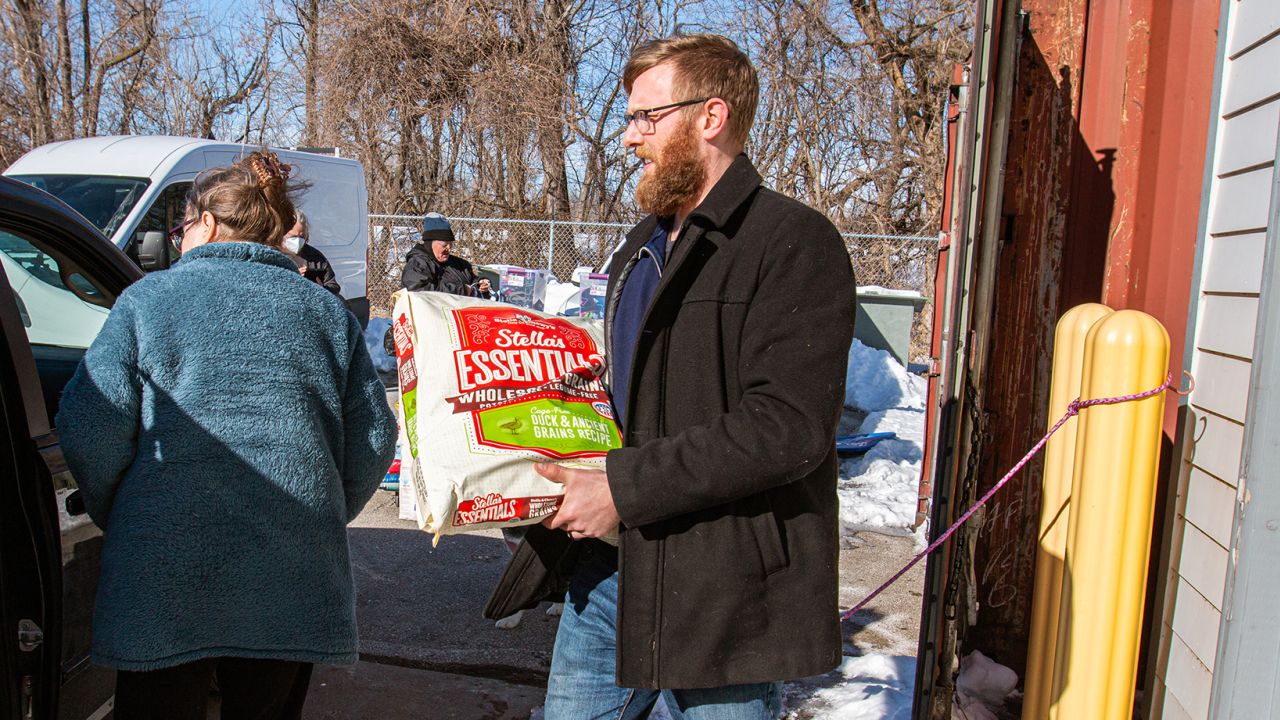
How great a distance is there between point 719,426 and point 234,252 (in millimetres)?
1157

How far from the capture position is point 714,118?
190 centimetres

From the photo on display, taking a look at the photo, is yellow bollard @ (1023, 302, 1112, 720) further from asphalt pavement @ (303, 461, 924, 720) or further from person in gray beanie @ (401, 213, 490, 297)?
person in gray beanie @ (401, 213, 490, 297)

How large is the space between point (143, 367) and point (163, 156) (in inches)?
304

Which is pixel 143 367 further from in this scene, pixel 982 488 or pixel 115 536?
pixel 982 488

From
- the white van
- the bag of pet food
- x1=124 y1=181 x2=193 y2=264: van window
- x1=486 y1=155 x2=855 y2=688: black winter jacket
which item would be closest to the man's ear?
x1=486 y1=155 x2=855 y2=688: black winter jacket

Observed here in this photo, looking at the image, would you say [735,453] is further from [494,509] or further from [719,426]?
[494,509]

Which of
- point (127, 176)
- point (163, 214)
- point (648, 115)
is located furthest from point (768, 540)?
point (127, 176)

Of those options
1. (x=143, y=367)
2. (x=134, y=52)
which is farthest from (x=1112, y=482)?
(x=134, y=52)

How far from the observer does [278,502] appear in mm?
1991

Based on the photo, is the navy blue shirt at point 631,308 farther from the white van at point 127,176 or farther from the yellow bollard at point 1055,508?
the white van at point 127,176

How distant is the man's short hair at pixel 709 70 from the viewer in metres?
1.88

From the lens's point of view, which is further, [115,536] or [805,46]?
[805,46]

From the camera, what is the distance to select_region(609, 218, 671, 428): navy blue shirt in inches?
74.4

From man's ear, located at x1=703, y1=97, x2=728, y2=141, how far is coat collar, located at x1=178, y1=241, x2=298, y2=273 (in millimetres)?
1013
